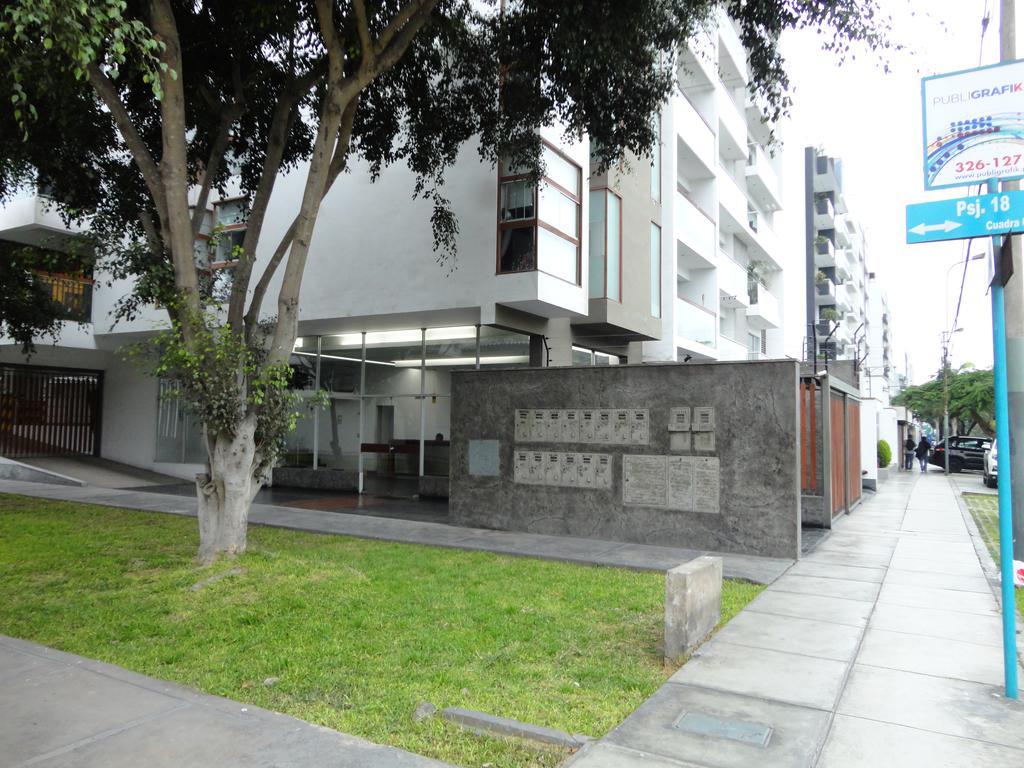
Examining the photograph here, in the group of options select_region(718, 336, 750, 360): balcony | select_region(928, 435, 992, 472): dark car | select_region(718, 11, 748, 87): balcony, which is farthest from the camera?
select_region(928, 435, 992, 472): dark car

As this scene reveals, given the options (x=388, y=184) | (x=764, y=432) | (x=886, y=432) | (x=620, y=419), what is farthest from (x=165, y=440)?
(x=886, y=432)

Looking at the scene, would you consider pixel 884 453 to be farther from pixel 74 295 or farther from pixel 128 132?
pixel 74 295

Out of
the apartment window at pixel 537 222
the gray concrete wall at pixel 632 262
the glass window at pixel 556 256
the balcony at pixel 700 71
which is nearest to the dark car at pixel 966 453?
the balcony at pixel 700 71

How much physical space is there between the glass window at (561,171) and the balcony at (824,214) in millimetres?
42496

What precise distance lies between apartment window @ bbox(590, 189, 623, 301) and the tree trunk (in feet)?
29.5

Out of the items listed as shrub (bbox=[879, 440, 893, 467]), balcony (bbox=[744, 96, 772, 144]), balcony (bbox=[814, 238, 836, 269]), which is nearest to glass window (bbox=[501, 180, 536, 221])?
shrub (bbox=[879, 440, 893, 467])

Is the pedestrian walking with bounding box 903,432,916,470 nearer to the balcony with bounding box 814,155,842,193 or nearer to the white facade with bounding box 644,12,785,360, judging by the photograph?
the white facade with bounding box 644,12,785,360

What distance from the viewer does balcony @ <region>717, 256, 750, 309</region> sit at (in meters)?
24.6

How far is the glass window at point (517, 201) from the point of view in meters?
13.4

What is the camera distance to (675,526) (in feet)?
33.0

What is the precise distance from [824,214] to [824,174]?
9.22 ft

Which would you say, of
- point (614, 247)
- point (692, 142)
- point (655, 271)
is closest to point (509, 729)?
point (614, 247)

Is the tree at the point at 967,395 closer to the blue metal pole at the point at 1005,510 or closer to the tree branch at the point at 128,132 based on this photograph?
the blue metal pole at the point at 1005,510

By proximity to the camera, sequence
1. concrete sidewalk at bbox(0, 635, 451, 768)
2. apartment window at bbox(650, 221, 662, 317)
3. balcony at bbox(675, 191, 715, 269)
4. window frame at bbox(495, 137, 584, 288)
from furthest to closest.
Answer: balcony at bbox(675, 191, 715, 269)
apartment window at bbox(650, 221, 662, 317)
window frame at bbox(495, 137, 584, 288)
concrete sidewalk at bbox(0, 635, 451, 768)
